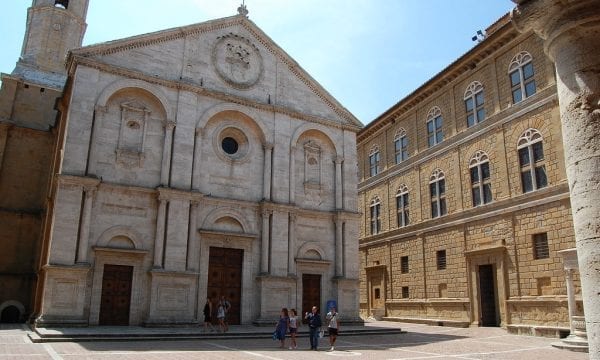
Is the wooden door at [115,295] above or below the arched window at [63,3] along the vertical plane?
below

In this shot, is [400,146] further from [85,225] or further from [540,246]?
[85,225]

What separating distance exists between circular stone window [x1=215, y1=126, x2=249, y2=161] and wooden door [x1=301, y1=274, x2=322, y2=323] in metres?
7.42

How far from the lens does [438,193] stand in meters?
31.3

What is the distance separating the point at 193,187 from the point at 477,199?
54.1 ft

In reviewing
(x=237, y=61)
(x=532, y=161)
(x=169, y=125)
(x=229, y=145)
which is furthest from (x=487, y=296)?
(x=169, y=125)

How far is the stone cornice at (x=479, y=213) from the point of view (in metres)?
22.8

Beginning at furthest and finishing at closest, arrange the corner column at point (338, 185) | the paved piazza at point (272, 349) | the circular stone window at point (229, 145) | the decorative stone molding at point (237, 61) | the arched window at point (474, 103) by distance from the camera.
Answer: the arched window at point (474, 103) < the corner column at point (338, 185) < the decorative stone molding at point (237, 61) < the circular stone window at point (229, 145) < the paved piazza at point (272, 349)

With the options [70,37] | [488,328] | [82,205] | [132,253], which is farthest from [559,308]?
[70,37]

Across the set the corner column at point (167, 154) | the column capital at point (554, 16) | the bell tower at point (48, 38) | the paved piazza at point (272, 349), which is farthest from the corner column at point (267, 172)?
the column capital at point (554, 16)

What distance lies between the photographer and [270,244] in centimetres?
2430

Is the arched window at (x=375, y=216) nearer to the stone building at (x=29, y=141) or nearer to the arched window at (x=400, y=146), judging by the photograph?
the arched window at (x=400, y=146)

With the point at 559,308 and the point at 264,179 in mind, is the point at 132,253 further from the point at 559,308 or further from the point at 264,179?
the point at 559,308

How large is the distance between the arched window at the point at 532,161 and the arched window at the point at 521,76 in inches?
87.3

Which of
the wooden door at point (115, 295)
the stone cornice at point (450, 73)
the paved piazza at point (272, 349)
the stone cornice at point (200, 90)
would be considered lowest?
the paved piazza at point (272, 349)
